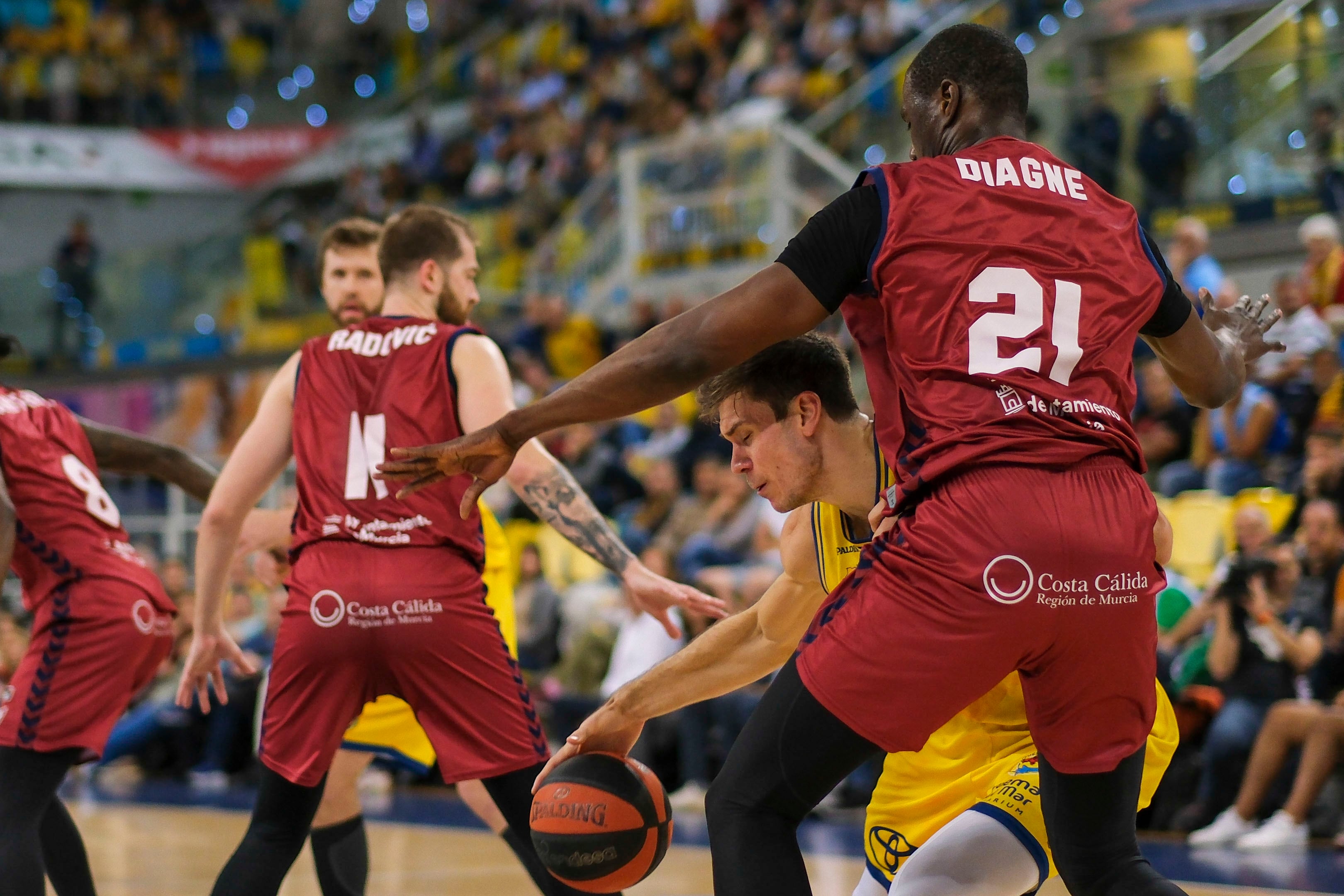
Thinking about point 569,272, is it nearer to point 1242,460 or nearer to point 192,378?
point 192,378

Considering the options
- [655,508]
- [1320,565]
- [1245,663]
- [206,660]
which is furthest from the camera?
[655,508]

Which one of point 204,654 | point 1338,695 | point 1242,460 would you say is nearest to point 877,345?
point 204,654

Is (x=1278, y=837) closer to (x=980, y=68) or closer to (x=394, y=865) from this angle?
(x=394, y=865)

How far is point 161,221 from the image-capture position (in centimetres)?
2548

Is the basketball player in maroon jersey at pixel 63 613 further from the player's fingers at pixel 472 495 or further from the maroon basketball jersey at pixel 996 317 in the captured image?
the maroon basketball jersey at pixel 996 317

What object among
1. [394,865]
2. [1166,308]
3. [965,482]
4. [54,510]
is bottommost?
[394,865]

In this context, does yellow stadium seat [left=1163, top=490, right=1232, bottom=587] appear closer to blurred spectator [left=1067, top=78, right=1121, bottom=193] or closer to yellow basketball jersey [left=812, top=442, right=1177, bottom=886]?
blurred spectator [left=1067, top=78, right=1121, bottom=193]

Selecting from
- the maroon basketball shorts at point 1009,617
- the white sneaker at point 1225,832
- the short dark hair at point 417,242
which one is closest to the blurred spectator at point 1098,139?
the white sneaker at point 1225,832

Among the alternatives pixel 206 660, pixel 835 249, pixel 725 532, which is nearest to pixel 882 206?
pixel 835 249

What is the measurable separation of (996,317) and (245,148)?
80.4ft

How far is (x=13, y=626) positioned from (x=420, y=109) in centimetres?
1496

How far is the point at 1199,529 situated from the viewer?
916cm

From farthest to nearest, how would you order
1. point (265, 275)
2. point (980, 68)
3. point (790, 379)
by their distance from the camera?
A: point (265, 275), point (790, 379), point (980, 68)

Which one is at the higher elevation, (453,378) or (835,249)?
(835,249)
